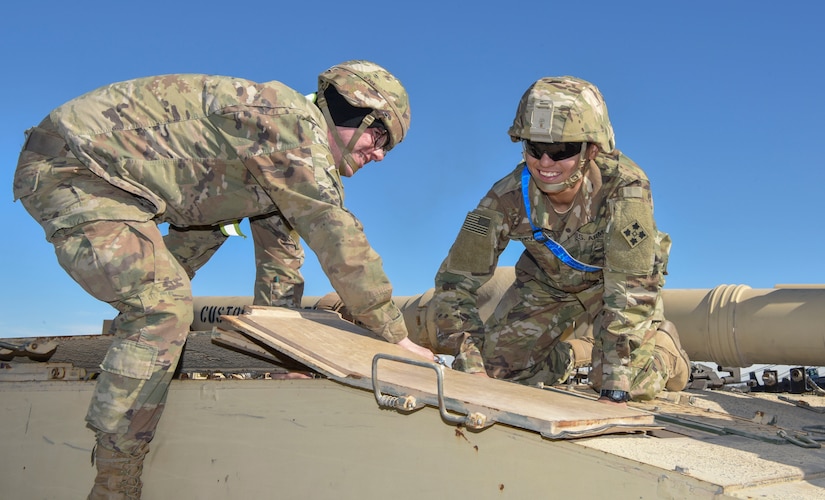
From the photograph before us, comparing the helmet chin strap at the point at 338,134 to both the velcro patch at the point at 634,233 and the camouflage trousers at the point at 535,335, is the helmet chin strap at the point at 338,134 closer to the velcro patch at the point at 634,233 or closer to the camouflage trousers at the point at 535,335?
the velcro patch at the point at 634,233

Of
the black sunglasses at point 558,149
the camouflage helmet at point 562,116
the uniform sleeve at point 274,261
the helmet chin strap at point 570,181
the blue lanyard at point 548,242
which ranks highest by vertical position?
the camouflage helmet at point 562,116

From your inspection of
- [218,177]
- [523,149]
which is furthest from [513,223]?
[218,177]

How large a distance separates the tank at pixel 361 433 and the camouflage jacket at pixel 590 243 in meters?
0.56

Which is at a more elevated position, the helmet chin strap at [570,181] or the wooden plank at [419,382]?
the helmet chin strap at [570,181]

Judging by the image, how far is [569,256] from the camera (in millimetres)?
4805

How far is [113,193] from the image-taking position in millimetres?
3365

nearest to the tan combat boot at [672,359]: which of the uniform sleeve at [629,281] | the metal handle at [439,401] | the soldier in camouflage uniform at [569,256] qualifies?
the soldier in camouflage uniform at [569,256]

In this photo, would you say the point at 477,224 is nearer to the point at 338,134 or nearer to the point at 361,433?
the point at 338,134

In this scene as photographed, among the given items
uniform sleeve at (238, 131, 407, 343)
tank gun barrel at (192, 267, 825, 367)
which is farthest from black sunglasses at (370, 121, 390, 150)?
tank gun barrel at (192, 267, 825, 367)

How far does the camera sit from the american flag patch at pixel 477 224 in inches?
187

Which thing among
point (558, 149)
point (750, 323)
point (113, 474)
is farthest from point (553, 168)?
point (750, 323)

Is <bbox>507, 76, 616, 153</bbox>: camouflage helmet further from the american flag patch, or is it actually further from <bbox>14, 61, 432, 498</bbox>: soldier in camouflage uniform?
<bbox>14, 61, 432, 498</bbox>: soldier in camouflage uniform

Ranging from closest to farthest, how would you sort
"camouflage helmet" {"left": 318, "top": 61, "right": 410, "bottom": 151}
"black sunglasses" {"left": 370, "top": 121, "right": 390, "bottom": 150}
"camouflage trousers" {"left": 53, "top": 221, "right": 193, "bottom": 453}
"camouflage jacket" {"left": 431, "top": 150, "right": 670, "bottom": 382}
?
"camouflage trousers" {"left": 53, "top": 221, "right": 193, "bottom": 453}
"camouflage helmet" {"left": 318, "top": 61, "right": 410, "bottom": 151}
"black sunglasses" {"left": 370, "top": 121, "right": 390, "bottom": 150}
"camouflage jacket" {"left": 431, "top": 150, "right": 670, "bottom": 382}

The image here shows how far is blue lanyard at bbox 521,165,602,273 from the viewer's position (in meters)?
4.75
